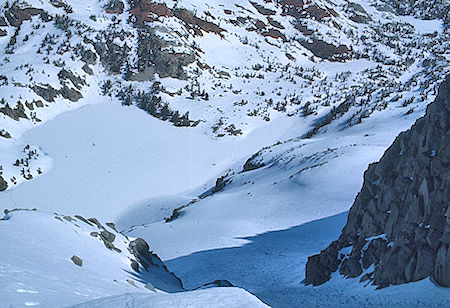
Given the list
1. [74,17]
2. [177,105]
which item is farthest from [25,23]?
[177,105]

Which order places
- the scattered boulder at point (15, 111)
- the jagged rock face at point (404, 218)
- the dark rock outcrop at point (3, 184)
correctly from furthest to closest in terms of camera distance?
the scattered boulder at point (15, 111)
the dark rock outcrop at point (3, 184)
the jagged rock face at point (404, 218)

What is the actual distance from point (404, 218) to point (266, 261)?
22.6ft

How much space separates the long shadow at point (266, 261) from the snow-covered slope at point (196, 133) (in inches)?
3.4

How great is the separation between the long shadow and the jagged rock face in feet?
5.22

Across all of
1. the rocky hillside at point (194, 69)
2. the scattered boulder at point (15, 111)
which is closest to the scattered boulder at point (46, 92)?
the rocky hillside at point (194, 69)

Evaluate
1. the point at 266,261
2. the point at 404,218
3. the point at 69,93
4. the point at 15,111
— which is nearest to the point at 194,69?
the point at 69,93

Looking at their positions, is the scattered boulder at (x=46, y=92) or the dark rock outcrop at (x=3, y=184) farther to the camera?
the scattered boulder at (x=46, y=92)

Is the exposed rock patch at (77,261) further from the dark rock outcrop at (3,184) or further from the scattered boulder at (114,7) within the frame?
the scattered boulder at (114,7)

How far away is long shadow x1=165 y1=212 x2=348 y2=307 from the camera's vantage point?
493 inches

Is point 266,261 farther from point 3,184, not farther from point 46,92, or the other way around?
point 46,92

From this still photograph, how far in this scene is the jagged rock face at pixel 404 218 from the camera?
7.82 m

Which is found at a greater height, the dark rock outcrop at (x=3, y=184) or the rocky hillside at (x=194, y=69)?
the rocky hillside at (x=194, y=69)

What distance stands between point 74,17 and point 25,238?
52.2 metres

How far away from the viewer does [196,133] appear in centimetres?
3934
